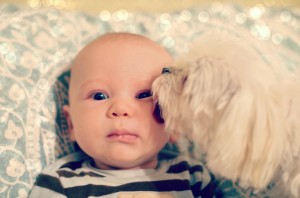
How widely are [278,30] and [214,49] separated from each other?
1.95ft

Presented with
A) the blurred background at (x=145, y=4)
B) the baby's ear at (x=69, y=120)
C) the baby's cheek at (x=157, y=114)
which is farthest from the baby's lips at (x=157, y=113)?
the blurred background at (x=145, y=4)

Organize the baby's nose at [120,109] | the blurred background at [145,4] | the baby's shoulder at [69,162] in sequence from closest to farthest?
the baby's nose at [120,109], the baby's shoulder at [69,162], the blurred background at [145,4]

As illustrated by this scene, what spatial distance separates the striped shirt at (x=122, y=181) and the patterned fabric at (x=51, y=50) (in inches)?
2.1

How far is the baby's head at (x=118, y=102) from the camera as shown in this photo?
91cm

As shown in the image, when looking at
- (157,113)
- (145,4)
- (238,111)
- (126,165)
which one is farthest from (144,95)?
(145,4)

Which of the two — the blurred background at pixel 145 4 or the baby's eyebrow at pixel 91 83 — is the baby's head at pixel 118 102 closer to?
the baby's eyebrow at pixel 91 83

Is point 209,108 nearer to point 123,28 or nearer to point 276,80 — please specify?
point 276,80

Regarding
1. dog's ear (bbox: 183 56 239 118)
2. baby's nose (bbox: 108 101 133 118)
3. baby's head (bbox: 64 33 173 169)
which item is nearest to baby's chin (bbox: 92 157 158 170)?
baby's head (bbox: 64 33 173 169)

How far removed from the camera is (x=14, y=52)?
3.56ft

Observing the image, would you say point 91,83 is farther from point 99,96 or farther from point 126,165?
point 126,165

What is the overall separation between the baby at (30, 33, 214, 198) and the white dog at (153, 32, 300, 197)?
0.13 m

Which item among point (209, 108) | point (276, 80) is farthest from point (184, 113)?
point (276, 80)

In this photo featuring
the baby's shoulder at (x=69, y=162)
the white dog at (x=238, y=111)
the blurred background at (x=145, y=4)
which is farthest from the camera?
the blurred background at (x=145, y=4)

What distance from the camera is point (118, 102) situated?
92cm
